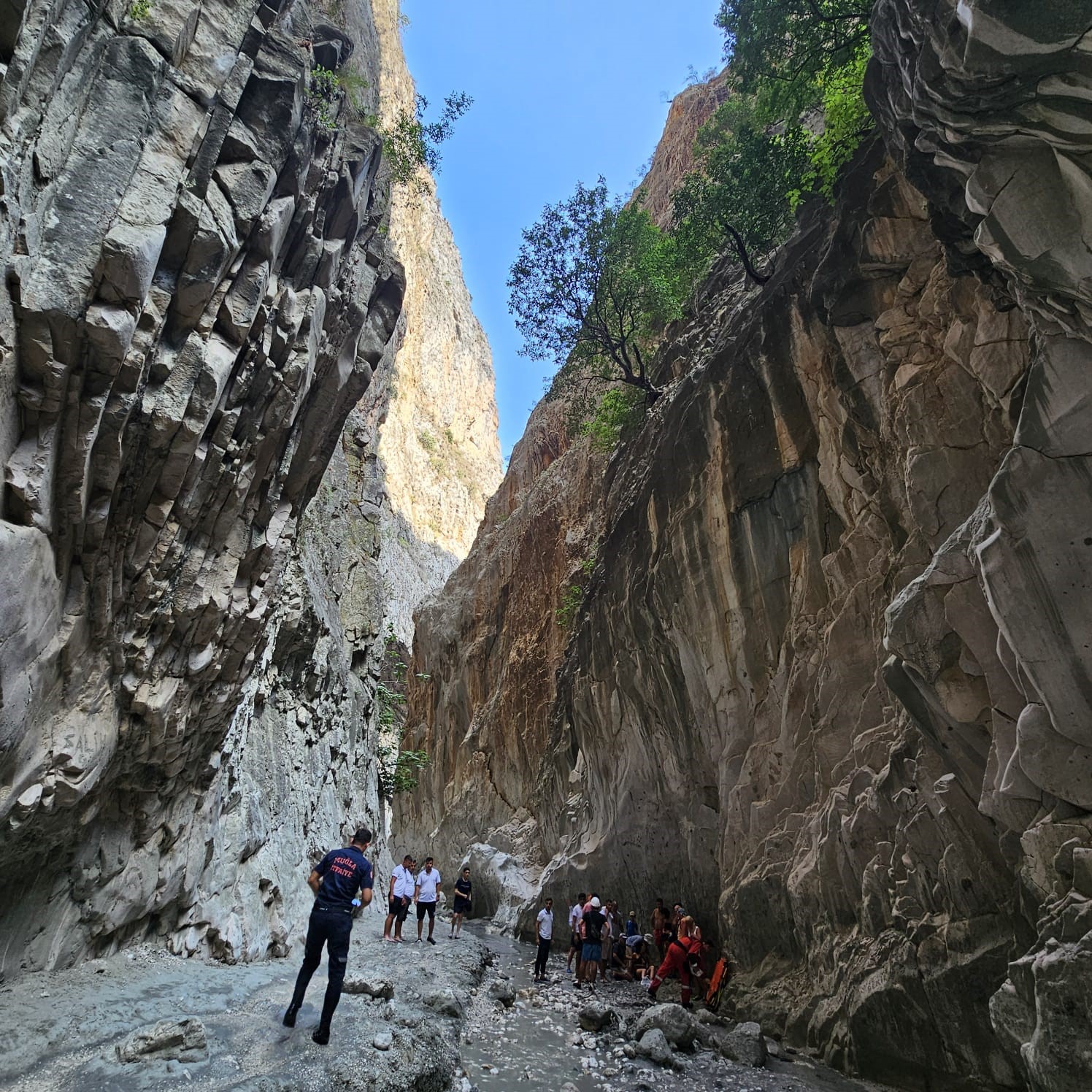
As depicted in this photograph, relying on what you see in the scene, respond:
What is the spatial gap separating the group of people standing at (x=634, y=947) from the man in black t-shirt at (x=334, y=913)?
7926mm

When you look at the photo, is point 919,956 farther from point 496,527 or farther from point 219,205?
point 496,527

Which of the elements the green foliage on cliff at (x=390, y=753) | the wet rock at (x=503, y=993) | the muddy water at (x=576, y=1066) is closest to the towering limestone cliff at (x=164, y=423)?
the wet rock at (x=503, y=993)

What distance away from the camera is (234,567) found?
896cm

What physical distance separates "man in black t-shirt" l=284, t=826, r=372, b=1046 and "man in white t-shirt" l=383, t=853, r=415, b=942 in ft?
25.7

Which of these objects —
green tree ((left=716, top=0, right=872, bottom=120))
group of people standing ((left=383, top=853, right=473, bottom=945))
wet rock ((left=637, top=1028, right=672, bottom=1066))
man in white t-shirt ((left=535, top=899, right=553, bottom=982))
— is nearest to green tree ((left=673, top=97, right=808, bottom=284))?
green tree ((left=716, top=0, right=872, bottom=120))

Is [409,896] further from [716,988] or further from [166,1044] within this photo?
[166,1044]

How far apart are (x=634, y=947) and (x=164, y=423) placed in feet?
45.8

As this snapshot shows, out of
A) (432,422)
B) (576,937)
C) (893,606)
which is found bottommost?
(576,937)

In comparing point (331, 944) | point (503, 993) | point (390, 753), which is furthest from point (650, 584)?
point (390, 753)

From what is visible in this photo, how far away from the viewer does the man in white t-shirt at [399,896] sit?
540 inches

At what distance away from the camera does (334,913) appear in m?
5.90

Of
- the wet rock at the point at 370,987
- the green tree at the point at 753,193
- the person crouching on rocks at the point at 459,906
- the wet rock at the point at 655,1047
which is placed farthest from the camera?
the person crouching on rocks at the point at 459,906

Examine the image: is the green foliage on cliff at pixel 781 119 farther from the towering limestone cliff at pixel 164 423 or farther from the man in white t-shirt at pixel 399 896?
the man in white t-shirt at pixel 399 896

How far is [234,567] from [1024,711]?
8.70 m
